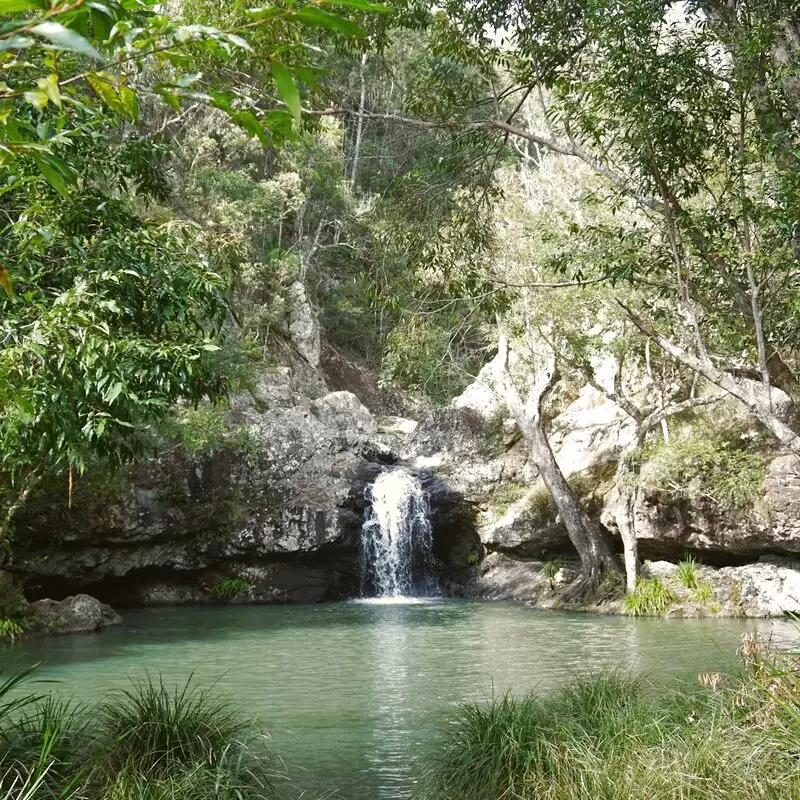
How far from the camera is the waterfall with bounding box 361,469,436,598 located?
24.8 m

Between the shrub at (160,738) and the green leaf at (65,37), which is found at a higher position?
the green leaf at (65,37)

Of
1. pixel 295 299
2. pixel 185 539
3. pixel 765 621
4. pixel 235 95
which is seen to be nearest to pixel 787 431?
pixel 235 95

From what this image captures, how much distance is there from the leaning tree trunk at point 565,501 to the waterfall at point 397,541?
4027 millimetres

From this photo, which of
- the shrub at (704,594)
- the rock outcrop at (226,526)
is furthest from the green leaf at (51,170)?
the rock outcrop at (226,526)

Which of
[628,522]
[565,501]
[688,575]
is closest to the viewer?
[688,575]

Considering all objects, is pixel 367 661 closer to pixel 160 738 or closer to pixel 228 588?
pixel 160 738

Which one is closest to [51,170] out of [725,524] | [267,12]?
[267,12]

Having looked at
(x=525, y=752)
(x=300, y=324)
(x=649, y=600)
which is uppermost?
(x=300, y=324)

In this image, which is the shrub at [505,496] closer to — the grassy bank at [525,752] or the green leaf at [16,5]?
the grassy bank at [525,752]

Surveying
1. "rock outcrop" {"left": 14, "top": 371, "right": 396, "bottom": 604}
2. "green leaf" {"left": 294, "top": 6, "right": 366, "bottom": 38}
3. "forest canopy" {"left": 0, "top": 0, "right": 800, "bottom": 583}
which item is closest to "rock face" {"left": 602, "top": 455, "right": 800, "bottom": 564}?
"forest canopy" {"left": 0, "top": 0, "right": 800, "bottom": 583}

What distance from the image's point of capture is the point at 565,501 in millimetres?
22000

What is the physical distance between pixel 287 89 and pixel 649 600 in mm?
19069

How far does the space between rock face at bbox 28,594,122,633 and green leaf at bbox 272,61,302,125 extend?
57.1 feet

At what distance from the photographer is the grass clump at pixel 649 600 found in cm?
1917
